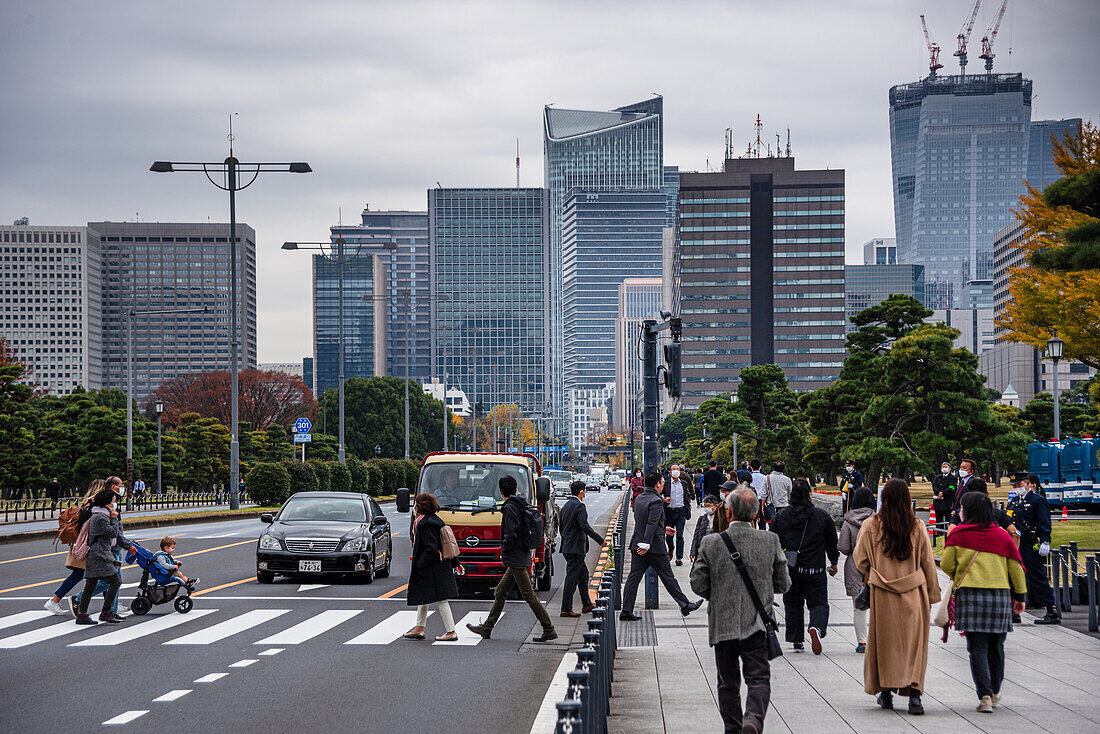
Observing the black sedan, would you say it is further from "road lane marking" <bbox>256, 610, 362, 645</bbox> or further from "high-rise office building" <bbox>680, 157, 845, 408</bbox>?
"high-rise office building" <bbox>680, 157, 845, 408</bbox>

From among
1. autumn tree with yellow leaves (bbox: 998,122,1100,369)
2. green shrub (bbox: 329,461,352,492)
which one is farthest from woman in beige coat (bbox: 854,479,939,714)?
green shrub (bbox: 329,461,352,492)

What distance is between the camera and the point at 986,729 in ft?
25.8

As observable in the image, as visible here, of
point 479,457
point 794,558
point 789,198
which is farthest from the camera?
point 789,198

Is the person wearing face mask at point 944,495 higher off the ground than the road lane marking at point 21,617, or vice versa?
the person wearing face mask at point 944,495

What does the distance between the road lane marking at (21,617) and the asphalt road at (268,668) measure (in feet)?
0.04

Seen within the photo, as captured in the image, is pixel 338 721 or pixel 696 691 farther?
pixel 696 691

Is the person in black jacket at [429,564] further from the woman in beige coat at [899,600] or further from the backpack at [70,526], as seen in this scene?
the woman in beige coat at [899,600]

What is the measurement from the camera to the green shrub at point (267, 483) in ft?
152

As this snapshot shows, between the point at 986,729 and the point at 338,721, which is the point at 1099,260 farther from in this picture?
the point at 338,721

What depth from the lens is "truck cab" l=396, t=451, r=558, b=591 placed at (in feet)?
55.4

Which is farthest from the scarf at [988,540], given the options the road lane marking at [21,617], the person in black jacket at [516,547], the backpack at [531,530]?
the road lane marking at [21,617]

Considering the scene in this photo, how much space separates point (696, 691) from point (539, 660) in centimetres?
247

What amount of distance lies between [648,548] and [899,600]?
19.3 feet

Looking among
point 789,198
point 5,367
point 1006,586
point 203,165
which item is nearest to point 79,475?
point 5,367
